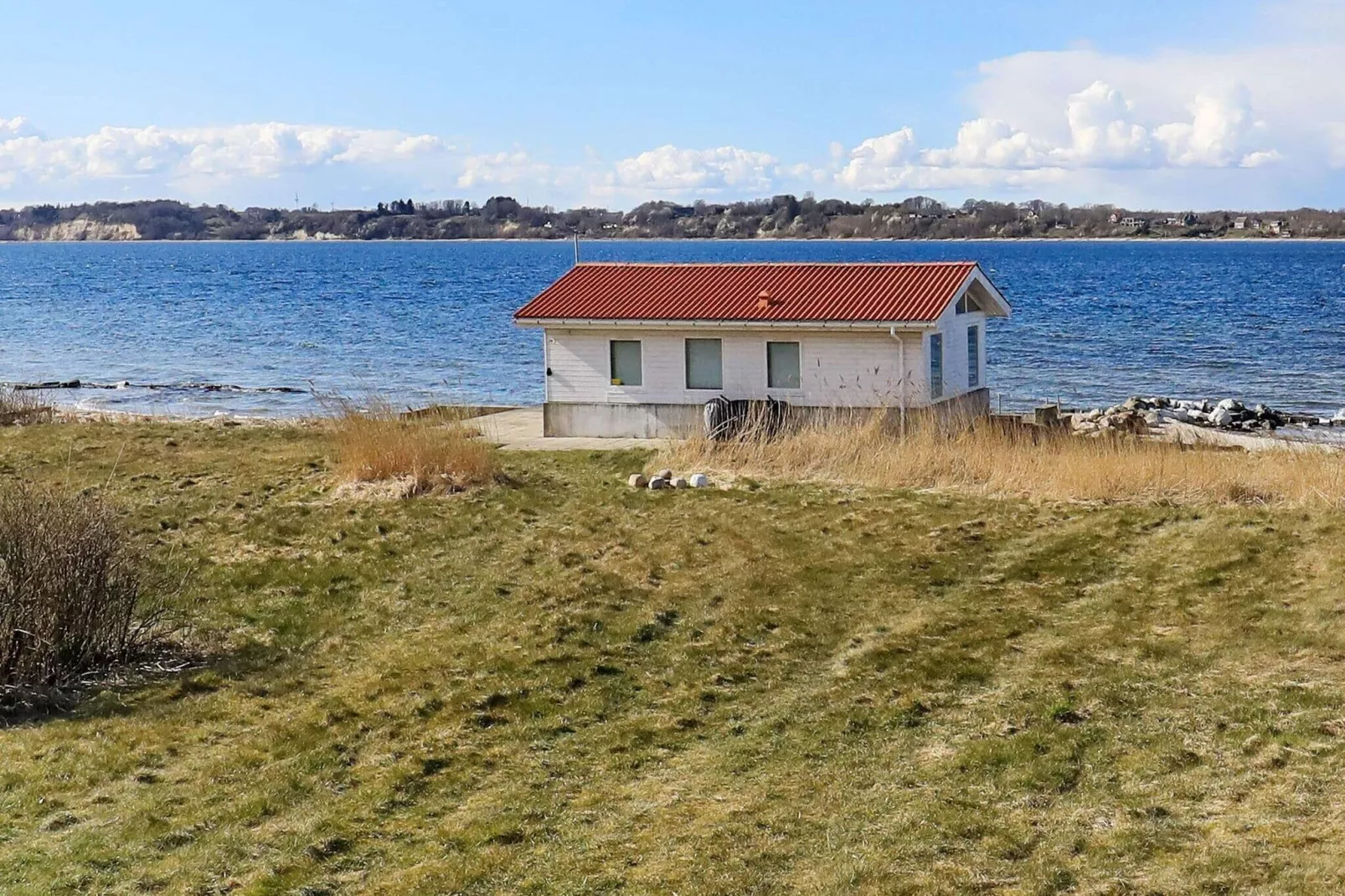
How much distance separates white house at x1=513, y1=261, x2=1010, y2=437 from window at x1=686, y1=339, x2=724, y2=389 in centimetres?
2

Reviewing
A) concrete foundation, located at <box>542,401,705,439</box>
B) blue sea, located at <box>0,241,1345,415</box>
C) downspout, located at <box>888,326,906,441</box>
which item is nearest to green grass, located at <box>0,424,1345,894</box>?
downspout, located at <box>888,326,906,441</box>

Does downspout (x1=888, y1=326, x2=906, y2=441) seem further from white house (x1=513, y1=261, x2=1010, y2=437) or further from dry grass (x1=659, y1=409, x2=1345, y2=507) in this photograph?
dry grass (x1=659, y1=409, x2=1345, y2=507)

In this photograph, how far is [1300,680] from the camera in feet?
42.0

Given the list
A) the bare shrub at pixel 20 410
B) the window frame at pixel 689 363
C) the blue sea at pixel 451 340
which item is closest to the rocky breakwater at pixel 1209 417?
the blue sea at pixel 451 340

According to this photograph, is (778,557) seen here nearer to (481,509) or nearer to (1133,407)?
(481,509)

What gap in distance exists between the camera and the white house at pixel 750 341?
89.9 ft

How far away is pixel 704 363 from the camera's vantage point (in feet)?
93.8

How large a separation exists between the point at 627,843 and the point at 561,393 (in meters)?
20.0

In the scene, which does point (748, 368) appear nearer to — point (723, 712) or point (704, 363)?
point (704, 363)

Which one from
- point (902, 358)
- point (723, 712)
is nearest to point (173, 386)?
point (902, 358)

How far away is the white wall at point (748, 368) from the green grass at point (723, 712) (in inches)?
236

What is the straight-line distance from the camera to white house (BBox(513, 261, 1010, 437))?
89.9 ft

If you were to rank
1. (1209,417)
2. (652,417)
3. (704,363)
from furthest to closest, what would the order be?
(1209,417), (652,417), (704,363)

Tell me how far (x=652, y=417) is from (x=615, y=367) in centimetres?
125
